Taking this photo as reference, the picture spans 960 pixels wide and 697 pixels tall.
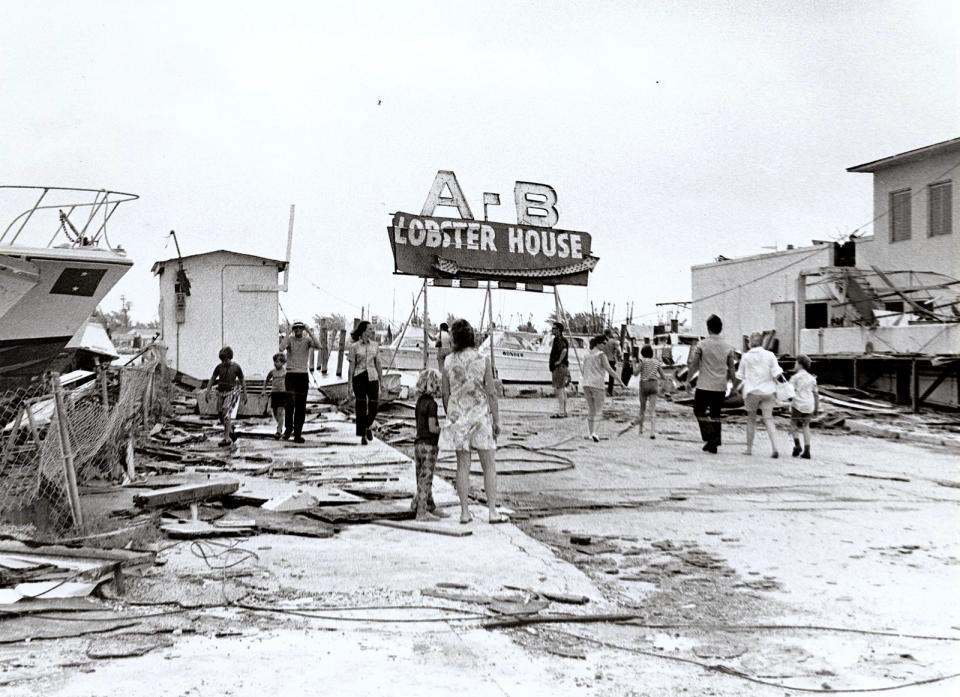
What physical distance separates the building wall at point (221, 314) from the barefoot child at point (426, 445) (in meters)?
14.0

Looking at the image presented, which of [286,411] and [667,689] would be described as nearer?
[667,689]

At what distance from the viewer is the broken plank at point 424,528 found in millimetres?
7301

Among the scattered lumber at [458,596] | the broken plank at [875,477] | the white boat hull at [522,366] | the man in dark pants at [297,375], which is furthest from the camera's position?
the white boat hull at [522,366]

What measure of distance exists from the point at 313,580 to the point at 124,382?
223 inches

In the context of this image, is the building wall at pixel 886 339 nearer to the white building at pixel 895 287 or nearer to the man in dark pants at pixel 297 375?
the white building at pixel 895 287

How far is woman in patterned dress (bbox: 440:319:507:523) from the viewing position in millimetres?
7977

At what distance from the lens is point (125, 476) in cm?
977

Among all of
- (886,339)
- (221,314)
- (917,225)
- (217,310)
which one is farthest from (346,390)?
(917,225)

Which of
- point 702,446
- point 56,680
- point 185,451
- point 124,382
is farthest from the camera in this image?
point 702,446

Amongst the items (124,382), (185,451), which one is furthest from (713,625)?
(185,451)

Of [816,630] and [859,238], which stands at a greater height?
[859,238]

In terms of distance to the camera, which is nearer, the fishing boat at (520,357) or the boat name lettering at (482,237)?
the boat name lettering at (482,237)

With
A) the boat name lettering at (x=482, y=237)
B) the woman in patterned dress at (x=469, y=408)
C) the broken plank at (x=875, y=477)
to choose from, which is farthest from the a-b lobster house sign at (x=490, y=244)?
the woman in patterned dress at (x=469, y=408)

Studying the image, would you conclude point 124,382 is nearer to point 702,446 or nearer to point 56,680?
point 56,680
